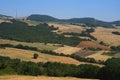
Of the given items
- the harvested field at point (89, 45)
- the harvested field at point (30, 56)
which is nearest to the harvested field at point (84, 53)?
the harvested field at point (30, 56)

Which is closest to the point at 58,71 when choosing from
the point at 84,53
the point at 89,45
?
the point at 84,53

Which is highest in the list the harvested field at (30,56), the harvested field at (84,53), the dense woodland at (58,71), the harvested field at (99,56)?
the dense woodland at (58,71)

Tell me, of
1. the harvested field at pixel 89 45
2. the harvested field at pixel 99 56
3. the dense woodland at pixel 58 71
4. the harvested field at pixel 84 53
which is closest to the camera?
the dense woodland at pixel 58 71

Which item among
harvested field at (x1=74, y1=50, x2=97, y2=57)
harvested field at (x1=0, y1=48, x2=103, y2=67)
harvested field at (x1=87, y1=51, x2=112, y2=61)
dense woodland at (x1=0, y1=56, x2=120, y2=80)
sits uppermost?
dense woodland at (x1=0, y1=56, x2=120, y2=80)

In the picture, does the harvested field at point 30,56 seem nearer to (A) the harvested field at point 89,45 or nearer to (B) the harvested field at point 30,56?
(B) the harvested field at point 30,56

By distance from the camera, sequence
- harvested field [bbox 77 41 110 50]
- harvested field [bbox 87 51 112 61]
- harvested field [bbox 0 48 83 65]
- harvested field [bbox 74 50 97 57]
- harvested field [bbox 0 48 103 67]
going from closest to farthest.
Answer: harvested field [bbox 0 48 103 67], harvested field [bbox 0 48 83 65], harvested field [bbox 87 51 112 61], harvested field [bbox 74 50 97 57], harvested field [bbox 77 41 110 50]

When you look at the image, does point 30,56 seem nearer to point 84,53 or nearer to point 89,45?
point 84,53

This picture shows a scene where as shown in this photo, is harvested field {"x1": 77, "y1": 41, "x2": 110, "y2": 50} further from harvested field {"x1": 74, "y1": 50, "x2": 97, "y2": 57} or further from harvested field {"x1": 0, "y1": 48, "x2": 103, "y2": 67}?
harvested field {"x1": 0, "y1": 48, "x2": 103, "y2": 67}

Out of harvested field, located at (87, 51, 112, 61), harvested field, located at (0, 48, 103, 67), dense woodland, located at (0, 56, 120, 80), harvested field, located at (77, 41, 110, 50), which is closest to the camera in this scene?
dense woodland, located at (0, 56, 120, 80)

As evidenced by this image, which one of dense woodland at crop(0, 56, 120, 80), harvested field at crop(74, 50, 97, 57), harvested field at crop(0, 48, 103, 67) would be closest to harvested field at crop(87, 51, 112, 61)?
harvested field at crop(74, 50, 97, 57)

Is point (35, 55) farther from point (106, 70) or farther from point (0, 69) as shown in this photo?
point (106, 70)

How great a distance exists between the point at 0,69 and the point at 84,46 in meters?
91.1

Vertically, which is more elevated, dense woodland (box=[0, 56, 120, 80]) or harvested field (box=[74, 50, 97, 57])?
dense woodland (box=[0, 56, 120, 80])

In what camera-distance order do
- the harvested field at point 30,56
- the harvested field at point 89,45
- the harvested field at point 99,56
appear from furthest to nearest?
1. the harvested field at point 89,45
2. the harvested field at point 99,56
3. the harvested field at point 30,56
